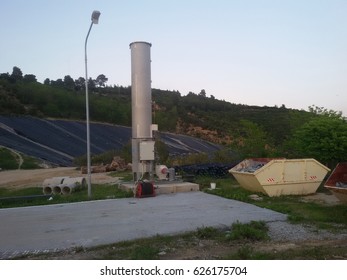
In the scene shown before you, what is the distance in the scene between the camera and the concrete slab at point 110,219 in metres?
7.40

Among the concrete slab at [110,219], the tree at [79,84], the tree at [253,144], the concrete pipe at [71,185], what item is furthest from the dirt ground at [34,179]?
the tree at [79,84]

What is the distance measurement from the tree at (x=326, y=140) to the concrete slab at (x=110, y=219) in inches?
263

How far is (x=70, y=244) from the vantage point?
23.2 feet

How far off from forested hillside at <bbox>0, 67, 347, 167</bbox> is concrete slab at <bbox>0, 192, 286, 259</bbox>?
838 centimetres

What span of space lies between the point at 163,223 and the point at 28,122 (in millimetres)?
46387

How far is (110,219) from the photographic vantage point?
9.42 meters

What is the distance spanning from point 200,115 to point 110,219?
283 feet

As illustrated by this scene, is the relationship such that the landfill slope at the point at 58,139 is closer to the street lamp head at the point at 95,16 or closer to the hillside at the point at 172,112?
the hillside at the point at 172,112

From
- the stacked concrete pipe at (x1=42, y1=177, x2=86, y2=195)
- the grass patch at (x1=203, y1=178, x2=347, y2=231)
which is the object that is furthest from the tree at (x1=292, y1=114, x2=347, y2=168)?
the stacked concrete pipe at (x1=42, y1=177, x2=86, y2=195)

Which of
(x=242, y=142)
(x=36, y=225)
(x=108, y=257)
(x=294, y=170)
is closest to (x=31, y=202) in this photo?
(x=36, y=225)

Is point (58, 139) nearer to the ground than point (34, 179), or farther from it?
farther from it

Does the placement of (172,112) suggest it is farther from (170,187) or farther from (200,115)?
(170,187)

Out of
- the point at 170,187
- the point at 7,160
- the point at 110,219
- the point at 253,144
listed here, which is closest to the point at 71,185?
the point at 170,187

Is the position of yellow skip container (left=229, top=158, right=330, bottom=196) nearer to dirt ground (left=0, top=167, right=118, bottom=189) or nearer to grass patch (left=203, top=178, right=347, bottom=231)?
grass patch (left=203, top=178, right=347, bottom=231)
